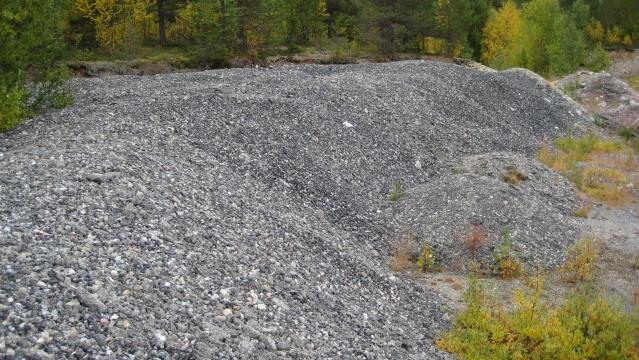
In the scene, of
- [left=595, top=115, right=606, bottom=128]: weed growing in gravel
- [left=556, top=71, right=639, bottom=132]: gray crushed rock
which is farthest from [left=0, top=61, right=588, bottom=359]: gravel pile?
Answer: [left=556, top=71, right=639, bottom=132]: gray crushed rock

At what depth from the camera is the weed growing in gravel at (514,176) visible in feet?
47.6

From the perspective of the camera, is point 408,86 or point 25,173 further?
point 408,86

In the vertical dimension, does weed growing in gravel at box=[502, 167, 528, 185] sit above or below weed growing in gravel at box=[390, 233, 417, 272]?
above

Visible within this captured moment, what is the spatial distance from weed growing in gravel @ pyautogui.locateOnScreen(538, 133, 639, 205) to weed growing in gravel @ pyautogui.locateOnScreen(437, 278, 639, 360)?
26.2 ft

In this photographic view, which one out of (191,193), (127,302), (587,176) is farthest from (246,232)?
(587,176)

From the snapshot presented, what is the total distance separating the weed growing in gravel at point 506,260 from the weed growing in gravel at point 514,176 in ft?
9.32

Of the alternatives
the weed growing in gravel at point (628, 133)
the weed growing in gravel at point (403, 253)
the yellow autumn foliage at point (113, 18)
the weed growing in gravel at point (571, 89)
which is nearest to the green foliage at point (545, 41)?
the weed growing in gravel at point (571, 89)

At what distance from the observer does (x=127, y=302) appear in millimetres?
6484

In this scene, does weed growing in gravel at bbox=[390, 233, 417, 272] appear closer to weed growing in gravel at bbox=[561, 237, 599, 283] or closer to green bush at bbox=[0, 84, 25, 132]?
weed growing in gravel at bbox=[561, 237, 599, 283]

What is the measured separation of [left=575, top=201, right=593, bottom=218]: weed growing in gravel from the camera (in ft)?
47.6

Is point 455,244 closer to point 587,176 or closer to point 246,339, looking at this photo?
point 246,339

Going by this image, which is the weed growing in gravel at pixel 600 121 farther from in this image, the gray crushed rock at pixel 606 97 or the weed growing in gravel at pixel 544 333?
the weed growing in gravel at pixel 544 333

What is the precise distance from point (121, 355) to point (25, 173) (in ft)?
16.2

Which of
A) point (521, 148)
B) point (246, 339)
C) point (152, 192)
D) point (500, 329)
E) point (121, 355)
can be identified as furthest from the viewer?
point (521, 148)
